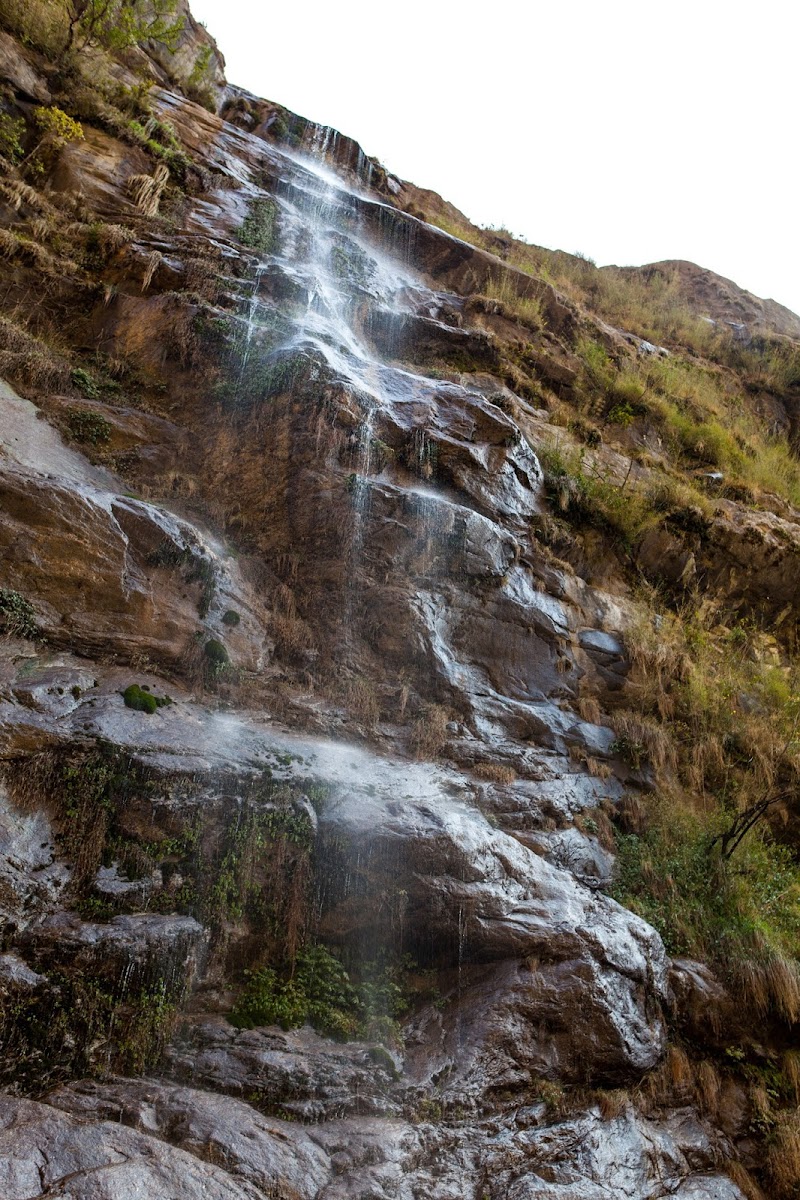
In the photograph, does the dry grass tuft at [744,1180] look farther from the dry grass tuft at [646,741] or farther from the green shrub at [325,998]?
the dry grass tuft at [646,741]

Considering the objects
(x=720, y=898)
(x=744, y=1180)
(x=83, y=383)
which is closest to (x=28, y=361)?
(x=83, y=383)

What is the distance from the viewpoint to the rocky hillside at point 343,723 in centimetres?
459

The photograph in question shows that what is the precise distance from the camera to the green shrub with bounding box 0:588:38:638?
6.00 meters

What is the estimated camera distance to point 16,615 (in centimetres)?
608

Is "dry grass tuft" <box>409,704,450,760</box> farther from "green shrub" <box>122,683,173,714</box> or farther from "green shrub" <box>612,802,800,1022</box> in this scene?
"green shrub" <box>122,683,173,714</box>

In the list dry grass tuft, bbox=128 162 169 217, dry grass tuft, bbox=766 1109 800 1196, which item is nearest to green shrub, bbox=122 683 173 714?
dry grass tuft, bbox=766 1109 800 1196

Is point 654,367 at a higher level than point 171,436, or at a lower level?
higher

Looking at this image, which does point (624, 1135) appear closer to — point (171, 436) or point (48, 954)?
point (48, 954)

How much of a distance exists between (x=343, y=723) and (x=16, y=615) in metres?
3.40

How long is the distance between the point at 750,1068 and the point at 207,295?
11.7 m

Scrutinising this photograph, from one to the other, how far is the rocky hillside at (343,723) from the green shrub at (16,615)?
0.03m

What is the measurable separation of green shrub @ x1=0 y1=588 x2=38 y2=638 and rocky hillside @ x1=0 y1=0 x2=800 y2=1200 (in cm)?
3

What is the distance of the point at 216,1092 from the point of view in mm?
4387

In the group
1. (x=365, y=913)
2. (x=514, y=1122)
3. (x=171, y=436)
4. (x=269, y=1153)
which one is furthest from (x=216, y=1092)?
(x=171, y=436)
